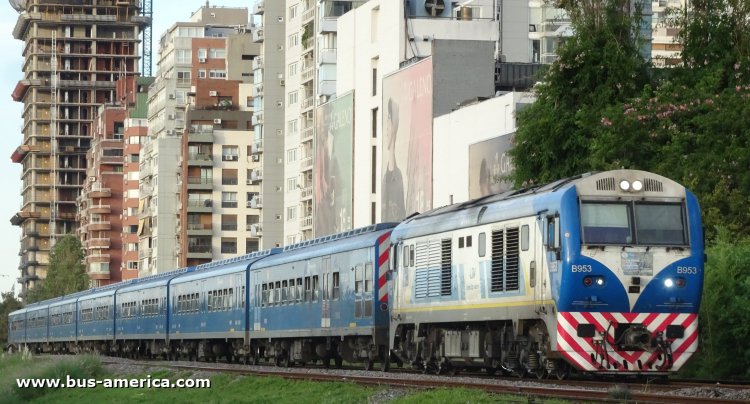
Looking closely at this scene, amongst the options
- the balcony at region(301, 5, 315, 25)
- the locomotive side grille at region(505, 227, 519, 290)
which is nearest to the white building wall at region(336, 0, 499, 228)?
the balcony at region(301, 5, 315, 25)

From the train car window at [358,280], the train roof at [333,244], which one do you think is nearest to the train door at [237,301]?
the train roof at [333,244]

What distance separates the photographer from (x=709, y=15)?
Result: 57.0m

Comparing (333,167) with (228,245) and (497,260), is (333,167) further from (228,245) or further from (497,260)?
(497,260)

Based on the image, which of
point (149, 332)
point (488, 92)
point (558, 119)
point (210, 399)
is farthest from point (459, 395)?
point (488, 92)

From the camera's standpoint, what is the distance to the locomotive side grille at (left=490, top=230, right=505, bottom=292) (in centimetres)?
3266

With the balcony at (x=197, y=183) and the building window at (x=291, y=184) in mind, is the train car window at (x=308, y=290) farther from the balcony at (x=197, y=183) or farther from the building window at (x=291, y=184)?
the balcony at (x=197, y=183)

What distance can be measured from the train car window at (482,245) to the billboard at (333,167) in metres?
69.9

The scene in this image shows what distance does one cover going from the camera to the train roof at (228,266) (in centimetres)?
5747

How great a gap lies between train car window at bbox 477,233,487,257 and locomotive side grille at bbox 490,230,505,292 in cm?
34

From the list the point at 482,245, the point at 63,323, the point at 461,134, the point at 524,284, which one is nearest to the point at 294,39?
the point at 63,323

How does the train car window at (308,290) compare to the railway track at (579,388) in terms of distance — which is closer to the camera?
the railway track at (579,388)

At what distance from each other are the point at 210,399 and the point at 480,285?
6567mm

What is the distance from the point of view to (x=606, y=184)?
3045 centimetres

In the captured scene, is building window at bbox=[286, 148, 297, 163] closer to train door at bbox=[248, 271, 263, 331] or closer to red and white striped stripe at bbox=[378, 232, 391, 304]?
train door at bbox=[248, 271, 263, 331]
